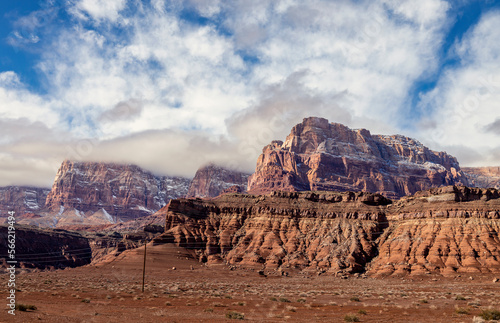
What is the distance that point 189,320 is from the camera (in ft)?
94.7

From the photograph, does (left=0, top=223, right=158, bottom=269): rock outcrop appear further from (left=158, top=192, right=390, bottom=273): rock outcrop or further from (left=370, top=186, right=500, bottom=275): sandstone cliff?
(left=370, top=186, right=500, bottom=275): sandstone cliff

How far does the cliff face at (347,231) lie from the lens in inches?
3853

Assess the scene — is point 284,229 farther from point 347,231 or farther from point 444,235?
point 444,235

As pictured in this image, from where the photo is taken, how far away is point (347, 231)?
4660 inches

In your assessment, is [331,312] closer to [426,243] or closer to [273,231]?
[426,243]

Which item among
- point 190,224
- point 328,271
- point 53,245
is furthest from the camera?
point 53,245

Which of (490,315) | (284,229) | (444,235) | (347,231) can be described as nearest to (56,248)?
(284,229)

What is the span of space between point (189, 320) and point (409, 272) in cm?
7780

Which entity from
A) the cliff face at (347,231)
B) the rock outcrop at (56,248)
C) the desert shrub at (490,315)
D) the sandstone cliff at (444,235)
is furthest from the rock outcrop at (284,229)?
the desert shrub at (490,315)

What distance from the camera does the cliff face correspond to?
321ft

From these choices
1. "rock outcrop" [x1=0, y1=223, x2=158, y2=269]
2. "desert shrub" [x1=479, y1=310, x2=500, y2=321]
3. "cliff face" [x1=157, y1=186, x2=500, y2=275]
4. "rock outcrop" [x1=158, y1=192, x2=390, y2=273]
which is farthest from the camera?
"rock outcrop" [x1=0, y1=223, x2=158, y2=269]

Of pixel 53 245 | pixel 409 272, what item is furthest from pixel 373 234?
pixel 53 245

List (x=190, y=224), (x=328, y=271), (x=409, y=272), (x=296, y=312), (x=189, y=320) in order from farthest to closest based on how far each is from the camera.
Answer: (x=190, y=224) < (x=328, y=271) < (x=409, y=272) < (x=296, y=312) < (x=189, y=320)

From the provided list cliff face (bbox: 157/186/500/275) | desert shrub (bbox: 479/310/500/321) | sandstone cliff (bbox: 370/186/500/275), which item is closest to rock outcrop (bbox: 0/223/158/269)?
cliff face (bbox: 157/186/500/275)
